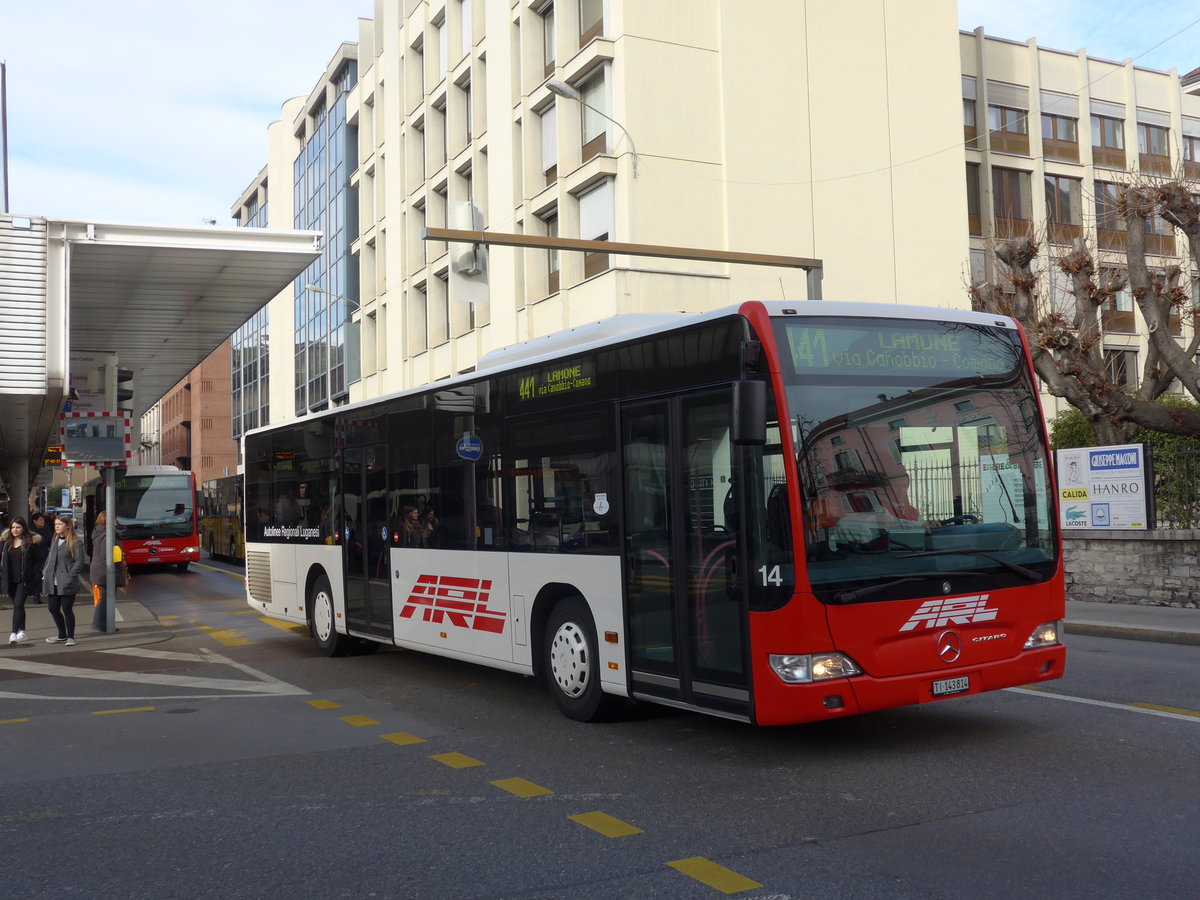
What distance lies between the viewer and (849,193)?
30.2 m

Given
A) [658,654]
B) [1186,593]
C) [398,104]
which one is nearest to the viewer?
[658,654]

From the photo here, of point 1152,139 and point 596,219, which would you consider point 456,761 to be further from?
point 1152,139

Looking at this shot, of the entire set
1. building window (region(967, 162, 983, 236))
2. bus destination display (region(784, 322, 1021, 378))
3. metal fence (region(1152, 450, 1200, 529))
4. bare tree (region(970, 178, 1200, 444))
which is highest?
building window (region(967, 162, 983, 236))

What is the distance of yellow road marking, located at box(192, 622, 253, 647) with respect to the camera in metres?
15.3

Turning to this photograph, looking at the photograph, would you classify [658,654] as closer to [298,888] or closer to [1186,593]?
[298,888]

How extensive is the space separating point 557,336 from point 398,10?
1421 inches

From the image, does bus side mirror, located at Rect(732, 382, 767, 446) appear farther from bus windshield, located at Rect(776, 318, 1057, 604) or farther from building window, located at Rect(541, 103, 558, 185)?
building window, located at Rect(541, 103, 558, 185)

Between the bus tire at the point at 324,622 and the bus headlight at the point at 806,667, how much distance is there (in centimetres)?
745

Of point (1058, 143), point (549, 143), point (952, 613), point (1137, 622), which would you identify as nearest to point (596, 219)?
point (549, 143)

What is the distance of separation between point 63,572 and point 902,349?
11793 mm

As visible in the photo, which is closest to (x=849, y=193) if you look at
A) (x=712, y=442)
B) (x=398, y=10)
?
(x=398, y=10)

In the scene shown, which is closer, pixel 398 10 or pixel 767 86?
pixel 767 86

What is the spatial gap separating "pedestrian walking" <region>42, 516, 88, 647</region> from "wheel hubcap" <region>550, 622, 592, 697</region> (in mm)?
8709

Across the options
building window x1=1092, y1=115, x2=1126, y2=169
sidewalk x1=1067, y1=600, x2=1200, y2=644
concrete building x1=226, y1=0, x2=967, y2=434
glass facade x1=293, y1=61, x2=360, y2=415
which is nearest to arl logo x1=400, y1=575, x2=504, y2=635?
sidewalk x1=1067, y1=600, x2=1200, y2=644
